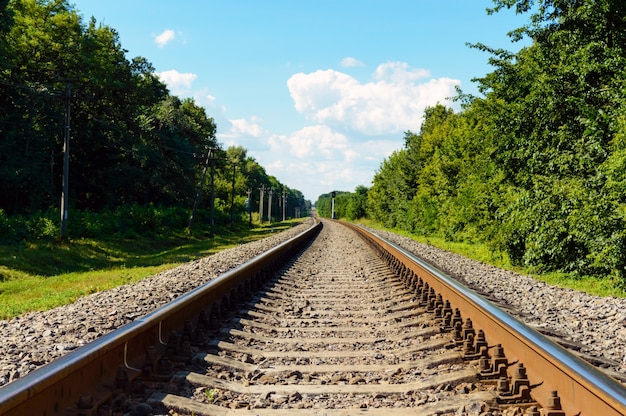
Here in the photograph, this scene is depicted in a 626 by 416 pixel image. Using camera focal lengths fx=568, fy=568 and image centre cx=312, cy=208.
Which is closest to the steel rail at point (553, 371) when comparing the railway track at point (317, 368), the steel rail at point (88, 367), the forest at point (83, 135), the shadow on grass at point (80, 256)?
the railway track at point (317, 368)

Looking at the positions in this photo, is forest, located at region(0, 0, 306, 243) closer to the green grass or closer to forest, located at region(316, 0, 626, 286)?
the green grass

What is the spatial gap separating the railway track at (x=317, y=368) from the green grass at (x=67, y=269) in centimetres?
511

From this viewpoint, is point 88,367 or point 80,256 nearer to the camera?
point 88,367

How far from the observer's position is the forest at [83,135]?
2994cm

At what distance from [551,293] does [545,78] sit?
18.7 feet

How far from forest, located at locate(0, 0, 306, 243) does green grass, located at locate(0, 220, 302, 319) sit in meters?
1.47

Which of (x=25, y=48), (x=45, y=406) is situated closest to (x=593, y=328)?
(x=45, y=406)

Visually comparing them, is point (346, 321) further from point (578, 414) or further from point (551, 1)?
point (551, 1)

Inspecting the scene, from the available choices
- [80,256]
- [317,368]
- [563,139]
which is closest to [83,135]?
[80,256]

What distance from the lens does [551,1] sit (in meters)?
14.1

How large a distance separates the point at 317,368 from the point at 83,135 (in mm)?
44513

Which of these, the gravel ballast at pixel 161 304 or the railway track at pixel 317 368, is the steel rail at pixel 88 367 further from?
the gravel ballast at pixel 161 304

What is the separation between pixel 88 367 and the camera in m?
3.33

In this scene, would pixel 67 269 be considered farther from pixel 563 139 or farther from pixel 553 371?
pixel 553 371
